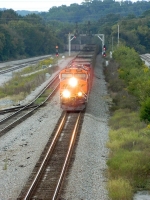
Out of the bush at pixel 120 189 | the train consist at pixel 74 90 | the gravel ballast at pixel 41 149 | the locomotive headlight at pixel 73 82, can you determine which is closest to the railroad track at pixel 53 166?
the gravel ballast at pixel 41 149

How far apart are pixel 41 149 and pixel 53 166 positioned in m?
2.70

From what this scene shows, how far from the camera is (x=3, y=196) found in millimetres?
13102

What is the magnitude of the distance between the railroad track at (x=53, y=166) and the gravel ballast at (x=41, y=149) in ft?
0.84

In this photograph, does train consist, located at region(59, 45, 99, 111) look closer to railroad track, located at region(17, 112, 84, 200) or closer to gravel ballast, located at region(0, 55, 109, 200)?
gravel ballast, located at region(0, 55, 109, 200)

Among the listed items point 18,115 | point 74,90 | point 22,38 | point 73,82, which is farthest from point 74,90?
point 22,38

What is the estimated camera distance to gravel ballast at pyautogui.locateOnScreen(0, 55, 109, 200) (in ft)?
44.8

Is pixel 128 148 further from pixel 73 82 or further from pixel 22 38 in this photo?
pixel 22 38

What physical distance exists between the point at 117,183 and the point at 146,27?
379 feet

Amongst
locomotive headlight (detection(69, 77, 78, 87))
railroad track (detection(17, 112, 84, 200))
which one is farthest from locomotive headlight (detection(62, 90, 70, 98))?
railroad track (detection(17, 112, 84, 200))

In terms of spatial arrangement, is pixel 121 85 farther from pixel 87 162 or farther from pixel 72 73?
pixel 87 162

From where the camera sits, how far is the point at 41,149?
1859 cm

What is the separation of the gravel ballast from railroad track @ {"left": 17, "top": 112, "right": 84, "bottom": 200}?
255mm

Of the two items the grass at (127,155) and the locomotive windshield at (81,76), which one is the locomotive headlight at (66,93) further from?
the grass at (127,155)

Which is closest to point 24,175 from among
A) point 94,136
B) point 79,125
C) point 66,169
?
point 66,169
